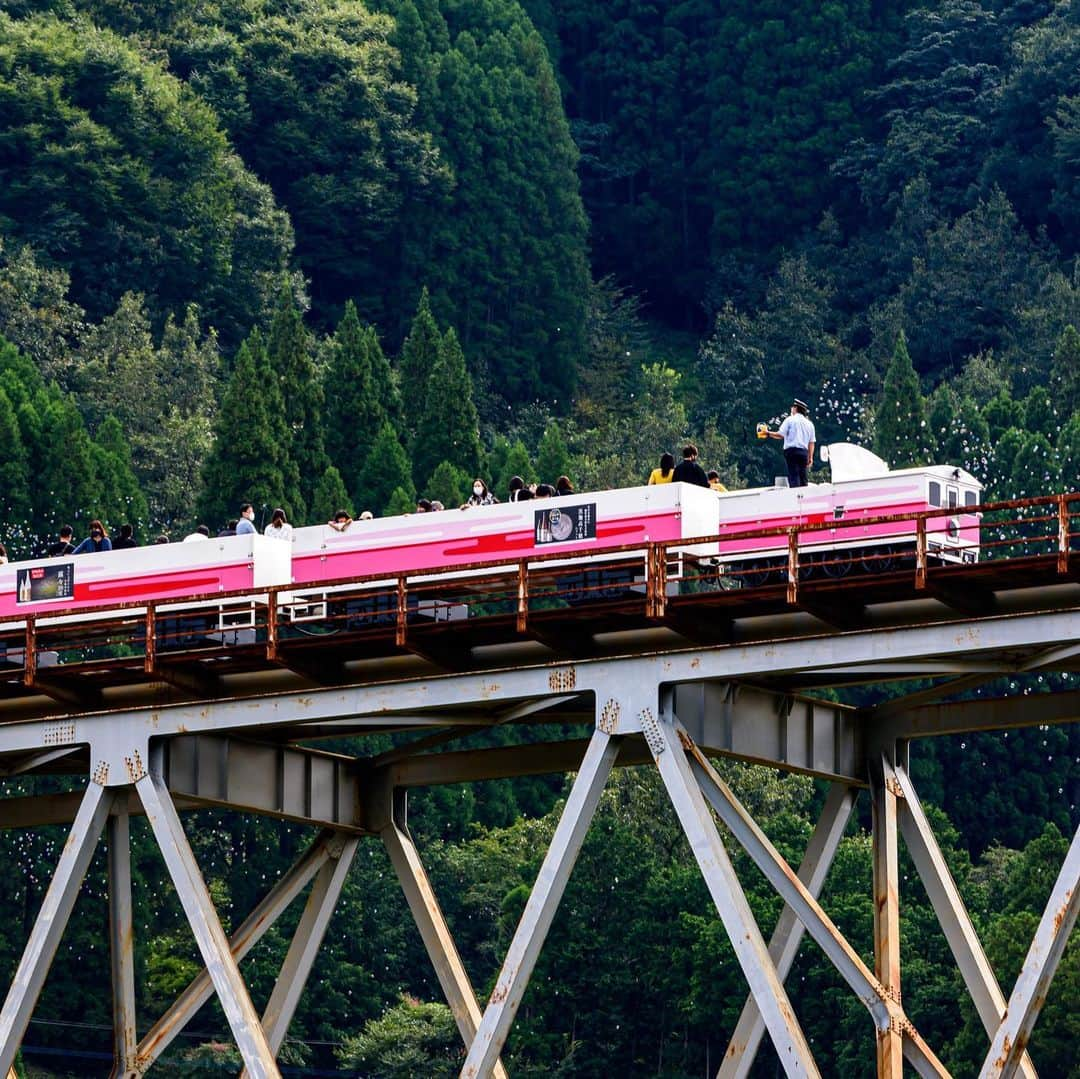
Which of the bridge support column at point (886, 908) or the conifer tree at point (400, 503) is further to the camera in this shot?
the conifer tree at point (400, 503)

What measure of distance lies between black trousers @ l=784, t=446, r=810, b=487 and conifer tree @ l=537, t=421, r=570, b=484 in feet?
355

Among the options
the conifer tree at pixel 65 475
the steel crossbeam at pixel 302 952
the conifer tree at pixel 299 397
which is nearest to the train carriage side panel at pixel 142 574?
the steel crossbeam at pixel 302 952

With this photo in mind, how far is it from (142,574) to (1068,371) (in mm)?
125625

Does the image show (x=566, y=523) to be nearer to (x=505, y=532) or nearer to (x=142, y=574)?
(x=505, y=532)

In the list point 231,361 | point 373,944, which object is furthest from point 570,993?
point 231,361

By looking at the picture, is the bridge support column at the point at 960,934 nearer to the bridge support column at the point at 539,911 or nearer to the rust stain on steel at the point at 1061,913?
the rust stain on steel at the point at 1061,913

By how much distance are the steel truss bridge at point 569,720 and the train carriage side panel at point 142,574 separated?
0.76 metres

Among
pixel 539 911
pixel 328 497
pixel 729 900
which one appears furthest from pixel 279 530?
pixel 328 497

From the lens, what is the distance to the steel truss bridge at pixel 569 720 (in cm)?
4966

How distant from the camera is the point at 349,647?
178 ft

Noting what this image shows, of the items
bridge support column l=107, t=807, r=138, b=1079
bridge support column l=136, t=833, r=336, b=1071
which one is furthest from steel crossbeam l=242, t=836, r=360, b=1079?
bridge support column l=107, t=807, r=138, b=1079

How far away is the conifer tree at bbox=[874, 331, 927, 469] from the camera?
171 metres

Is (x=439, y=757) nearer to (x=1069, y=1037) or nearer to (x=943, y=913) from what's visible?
(x=943, y=913)

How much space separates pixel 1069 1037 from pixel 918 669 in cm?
7717
